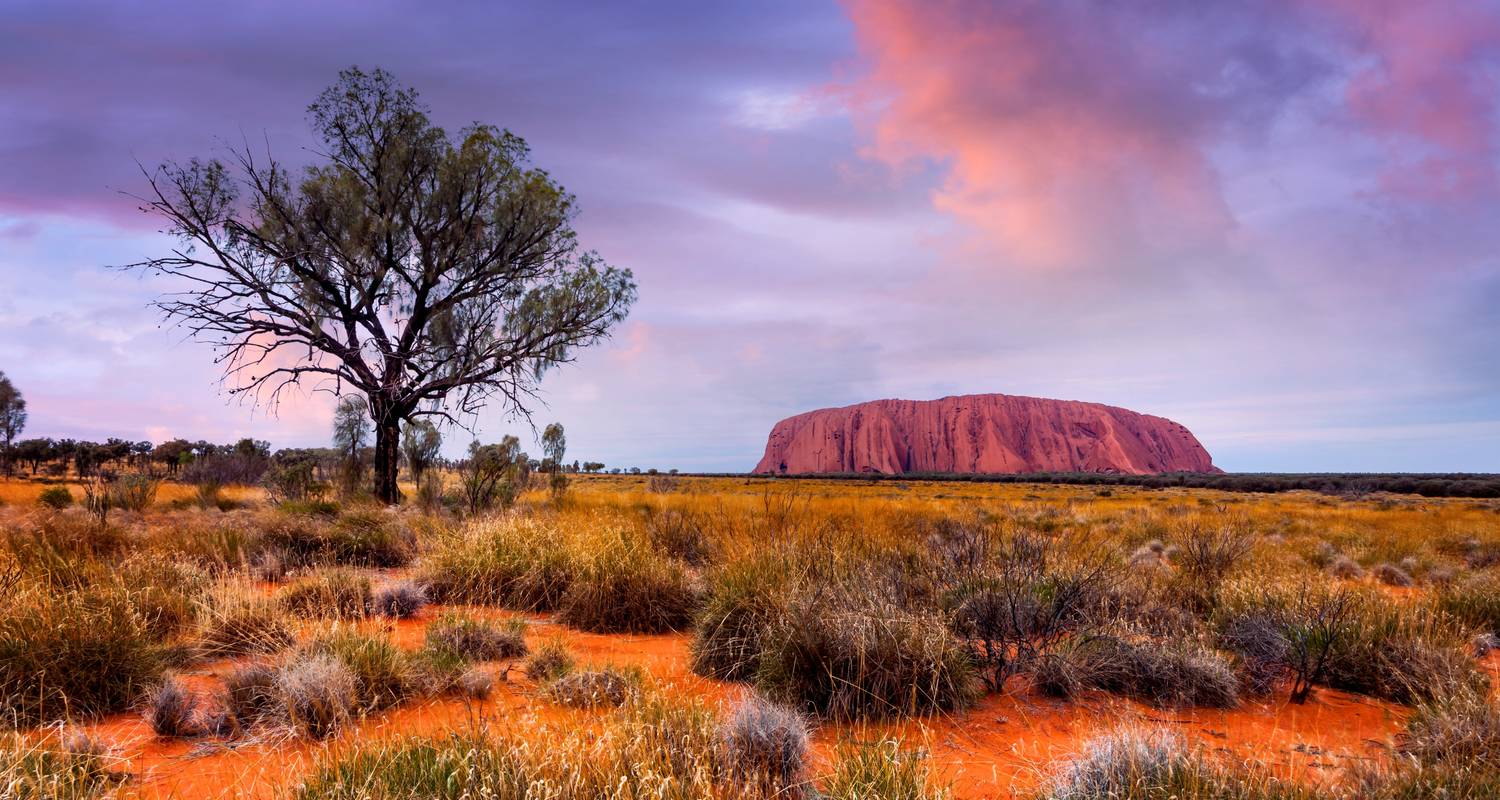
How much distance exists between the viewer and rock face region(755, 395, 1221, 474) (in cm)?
13650

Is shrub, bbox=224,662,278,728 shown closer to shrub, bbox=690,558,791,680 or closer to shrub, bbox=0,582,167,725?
shrub, bbox=0,582,167,725

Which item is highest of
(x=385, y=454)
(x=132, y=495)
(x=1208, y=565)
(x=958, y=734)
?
(x=385, y=454)

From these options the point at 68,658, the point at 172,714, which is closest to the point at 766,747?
the point at 172,714

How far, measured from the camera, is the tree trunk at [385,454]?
16.5 metres

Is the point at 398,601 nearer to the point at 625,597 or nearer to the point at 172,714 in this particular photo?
the point at 625,597

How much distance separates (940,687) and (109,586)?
6.70 metres

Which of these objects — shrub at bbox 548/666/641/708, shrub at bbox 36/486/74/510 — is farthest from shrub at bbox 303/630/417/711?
shrub at bbox 36/486/74/510

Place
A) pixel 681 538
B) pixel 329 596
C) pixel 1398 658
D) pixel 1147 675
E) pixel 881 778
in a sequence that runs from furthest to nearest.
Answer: pixel 681 538 < pixel 329 596 < pixel 1398 658 < pixel 1147 675 < pixel 881 778

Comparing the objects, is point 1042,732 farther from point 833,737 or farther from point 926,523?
point 926,523

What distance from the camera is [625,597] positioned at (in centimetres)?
688

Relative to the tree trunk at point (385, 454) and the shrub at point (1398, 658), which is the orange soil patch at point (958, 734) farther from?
the tree trunk at point (385, 454)

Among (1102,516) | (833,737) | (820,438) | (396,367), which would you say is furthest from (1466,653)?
(820,438)

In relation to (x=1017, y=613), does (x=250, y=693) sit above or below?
below

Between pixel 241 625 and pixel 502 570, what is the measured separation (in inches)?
113
